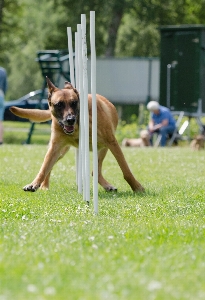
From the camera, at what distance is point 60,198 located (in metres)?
7.61

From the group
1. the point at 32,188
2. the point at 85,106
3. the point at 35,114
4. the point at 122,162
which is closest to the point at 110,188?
the point at 122,162

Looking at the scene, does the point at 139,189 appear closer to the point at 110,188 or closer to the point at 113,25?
the point at 110,188

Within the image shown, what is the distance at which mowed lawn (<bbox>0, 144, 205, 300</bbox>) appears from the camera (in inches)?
141

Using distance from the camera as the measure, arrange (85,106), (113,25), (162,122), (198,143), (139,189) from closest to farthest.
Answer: (85,106) < (139,189) < (198,143) < (162,122) < (113,25)

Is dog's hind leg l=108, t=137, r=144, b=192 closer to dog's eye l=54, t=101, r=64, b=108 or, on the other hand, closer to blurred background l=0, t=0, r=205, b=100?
dog's eye l=54, t=101, r=64, b=108

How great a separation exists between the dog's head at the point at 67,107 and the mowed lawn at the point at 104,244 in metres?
0.74

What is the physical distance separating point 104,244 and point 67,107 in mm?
3144

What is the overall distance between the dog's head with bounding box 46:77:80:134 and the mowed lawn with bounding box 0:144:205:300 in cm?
74

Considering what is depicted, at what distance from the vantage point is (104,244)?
15.8ft

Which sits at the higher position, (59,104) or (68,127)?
(59,104)

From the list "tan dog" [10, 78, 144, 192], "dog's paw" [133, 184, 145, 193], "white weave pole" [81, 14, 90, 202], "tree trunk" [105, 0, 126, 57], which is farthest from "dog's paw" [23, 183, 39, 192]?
"tree trunk" [105, 0, 126, 57]

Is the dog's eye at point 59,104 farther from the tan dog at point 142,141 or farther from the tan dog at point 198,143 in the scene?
the tan dog at point 142,141

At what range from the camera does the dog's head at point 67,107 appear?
25.4ft

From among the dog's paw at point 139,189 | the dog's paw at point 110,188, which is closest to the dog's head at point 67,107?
the dog's paw at point 139,189
